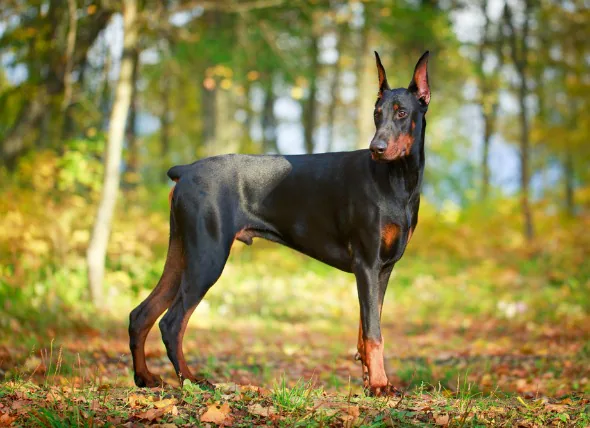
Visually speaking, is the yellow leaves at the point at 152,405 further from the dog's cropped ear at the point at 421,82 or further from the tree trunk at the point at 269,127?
the tree trunk at the point at 269,127

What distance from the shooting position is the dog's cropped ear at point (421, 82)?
448 centimetres

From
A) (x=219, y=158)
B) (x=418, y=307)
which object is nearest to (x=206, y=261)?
(x=219, y=158)

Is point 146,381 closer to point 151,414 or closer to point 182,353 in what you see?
point 182,353

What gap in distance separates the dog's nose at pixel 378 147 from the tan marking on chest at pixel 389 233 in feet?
1.90

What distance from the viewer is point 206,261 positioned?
461 cm

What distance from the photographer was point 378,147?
4.13m

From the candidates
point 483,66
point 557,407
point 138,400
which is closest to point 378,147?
point 557,407

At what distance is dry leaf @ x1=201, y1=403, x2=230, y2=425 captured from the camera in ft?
11.8

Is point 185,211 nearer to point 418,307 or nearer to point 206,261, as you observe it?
point 206,261

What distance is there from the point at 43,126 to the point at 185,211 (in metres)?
7.92

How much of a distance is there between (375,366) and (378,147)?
144 centimetres

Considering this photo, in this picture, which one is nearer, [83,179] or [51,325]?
[51,325]

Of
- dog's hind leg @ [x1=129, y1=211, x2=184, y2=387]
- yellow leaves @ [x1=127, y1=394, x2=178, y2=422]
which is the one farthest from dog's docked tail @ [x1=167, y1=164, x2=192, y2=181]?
yellow leaves @ [x1=127, y1=394, x2=178, y2=422]

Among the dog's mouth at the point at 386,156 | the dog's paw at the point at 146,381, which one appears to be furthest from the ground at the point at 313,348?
the dog's mouth at the point at 386,156
